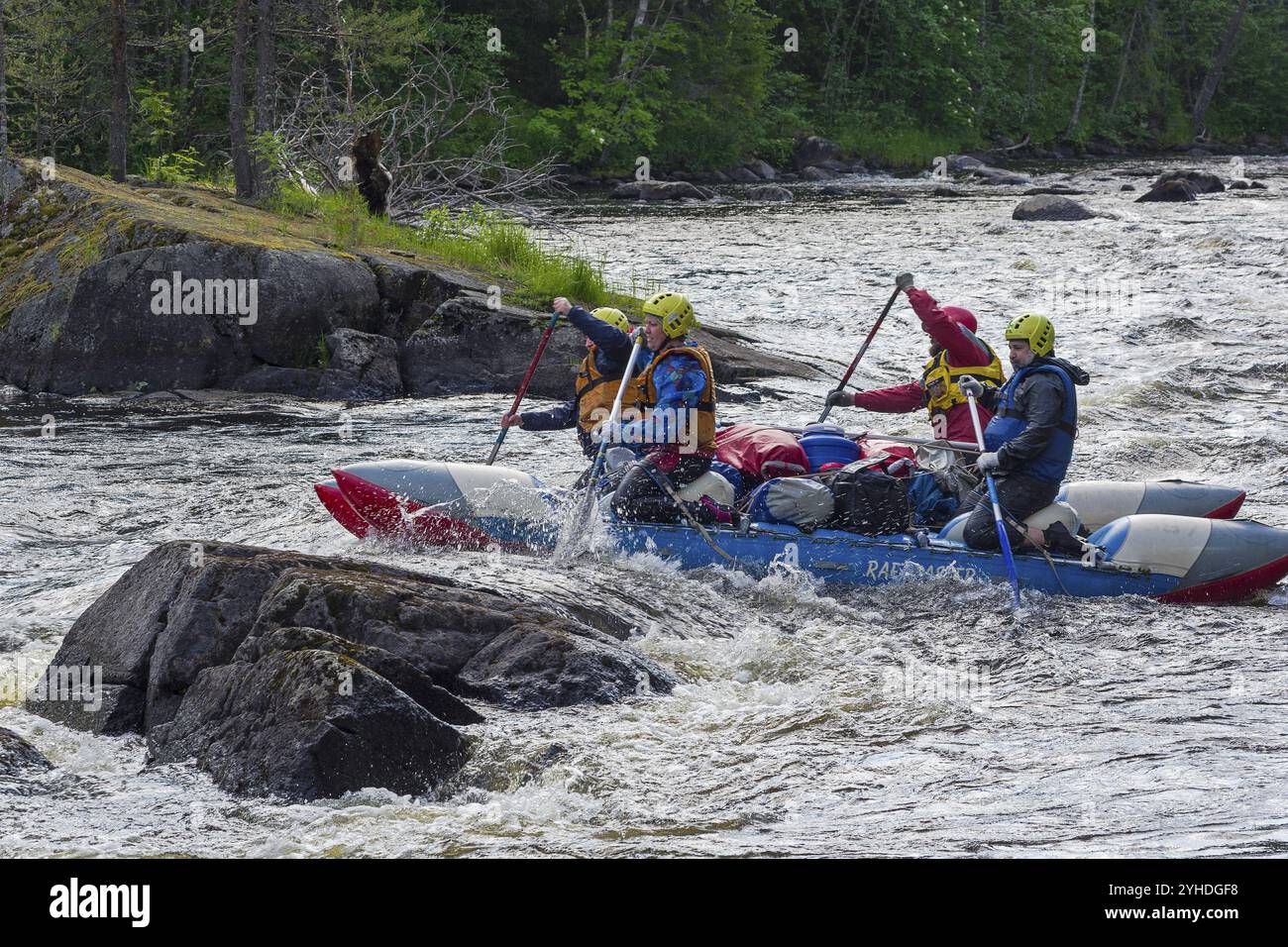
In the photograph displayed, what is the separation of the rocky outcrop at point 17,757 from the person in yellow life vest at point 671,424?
160 inches

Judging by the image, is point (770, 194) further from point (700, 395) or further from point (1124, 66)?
point (1124, 66)

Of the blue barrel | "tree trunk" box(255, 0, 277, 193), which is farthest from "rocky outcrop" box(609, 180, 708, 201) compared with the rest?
the blue barrel

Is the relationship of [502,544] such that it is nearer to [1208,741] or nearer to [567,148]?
[1208,741]

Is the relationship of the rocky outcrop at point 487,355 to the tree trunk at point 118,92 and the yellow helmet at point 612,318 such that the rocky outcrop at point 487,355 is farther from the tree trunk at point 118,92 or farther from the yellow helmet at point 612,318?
the tree trunk at point 118,92

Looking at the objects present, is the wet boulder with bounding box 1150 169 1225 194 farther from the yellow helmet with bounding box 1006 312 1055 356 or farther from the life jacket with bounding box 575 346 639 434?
the yellow helmet with bounding box 1006 312 1055 356

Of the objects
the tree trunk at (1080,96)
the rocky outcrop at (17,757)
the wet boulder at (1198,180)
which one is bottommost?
the rocky outcrop at (17,757)

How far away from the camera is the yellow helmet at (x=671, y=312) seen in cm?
917

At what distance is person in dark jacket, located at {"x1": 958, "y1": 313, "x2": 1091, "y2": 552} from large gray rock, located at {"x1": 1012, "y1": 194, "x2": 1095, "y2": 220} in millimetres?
19087

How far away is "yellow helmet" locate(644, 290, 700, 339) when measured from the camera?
9172mm

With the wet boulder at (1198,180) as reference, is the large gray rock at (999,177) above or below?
above

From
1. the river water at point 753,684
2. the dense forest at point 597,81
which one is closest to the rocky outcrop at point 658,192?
the dense forest at point 597,81

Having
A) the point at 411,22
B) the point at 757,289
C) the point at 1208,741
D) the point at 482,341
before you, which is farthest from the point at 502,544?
the point at 411,22

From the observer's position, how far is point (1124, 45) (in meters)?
54.2
